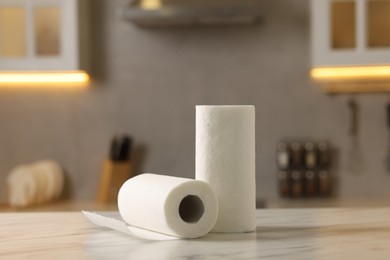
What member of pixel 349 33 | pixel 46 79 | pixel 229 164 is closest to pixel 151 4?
pixel 46 79

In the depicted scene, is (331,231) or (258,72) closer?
(331,231)

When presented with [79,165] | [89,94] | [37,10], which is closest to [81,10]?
[37,10]

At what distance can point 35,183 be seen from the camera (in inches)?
131

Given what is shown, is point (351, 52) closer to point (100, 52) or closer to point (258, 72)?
point (258, 72)

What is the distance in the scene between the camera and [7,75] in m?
3.57

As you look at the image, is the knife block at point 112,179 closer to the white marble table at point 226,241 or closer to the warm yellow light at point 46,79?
the warm yellow light at point 46,79

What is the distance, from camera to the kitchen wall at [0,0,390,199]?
3484mm

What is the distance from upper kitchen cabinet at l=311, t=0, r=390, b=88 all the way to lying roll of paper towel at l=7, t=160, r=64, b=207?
130 cm

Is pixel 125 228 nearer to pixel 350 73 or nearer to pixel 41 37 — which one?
A: pixel 41 37

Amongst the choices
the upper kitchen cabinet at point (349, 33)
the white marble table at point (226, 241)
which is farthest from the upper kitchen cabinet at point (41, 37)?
the white marble table at point (226, 241)

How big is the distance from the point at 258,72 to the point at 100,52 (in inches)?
30.1

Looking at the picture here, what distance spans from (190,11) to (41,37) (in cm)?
72

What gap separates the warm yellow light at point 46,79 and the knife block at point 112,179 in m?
0.43

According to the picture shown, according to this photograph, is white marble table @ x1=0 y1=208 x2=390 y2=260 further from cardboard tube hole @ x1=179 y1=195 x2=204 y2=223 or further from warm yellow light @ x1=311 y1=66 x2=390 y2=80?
warm yellow light @ x1=311 y1=66 x2=390 y2=80
